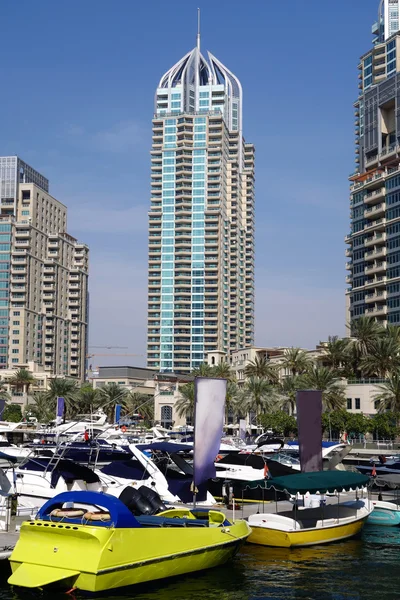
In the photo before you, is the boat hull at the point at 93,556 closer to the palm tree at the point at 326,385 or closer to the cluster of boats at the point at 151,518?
the cluster of boats at the point at 151,518

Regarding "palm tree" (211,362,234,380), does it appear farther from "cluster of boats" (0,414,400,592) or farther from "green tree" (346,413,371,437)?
"cluster of boats" (0,414,400,592)

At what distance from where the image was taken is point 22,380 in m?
154

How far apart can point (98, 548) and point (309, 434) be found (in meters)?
16.2

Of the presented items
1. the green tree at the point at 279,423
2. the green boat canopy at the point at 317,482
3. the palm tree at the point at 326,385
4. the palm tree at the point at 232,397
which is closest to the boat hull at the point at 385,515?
the green boat canopy at the point at 317,482

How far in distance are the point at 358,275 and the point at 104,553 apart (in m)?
110

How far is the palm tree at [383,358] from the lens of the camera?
91531mm

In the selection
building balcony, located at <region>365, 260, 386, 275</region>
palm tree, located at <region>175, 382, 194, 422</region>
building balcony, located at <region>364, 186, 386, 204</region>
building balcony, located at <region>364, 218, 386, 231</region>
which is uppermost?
building balcony, located at <region>364, 186, 386, 204</region>

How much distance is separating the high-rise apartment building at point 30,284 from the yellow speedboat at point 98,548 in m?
155

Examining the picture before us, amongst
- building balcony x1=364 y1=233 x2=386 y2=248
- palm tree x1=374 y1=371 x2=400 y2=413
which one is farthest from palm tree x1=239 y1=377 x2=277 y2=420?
building balcony x1=364 y1=233 x2=386 y2=248

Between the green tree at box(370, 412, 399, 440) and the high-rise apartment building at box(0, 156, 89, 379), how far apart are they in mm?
107272

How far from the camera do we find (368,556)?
97.2 ft

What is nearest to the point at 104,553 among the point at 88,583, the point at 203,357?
the point at 88,583

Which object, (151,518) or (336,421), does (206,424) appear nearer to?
(151,518)

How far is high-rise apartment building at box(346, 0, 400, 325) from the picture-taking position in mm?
118000
